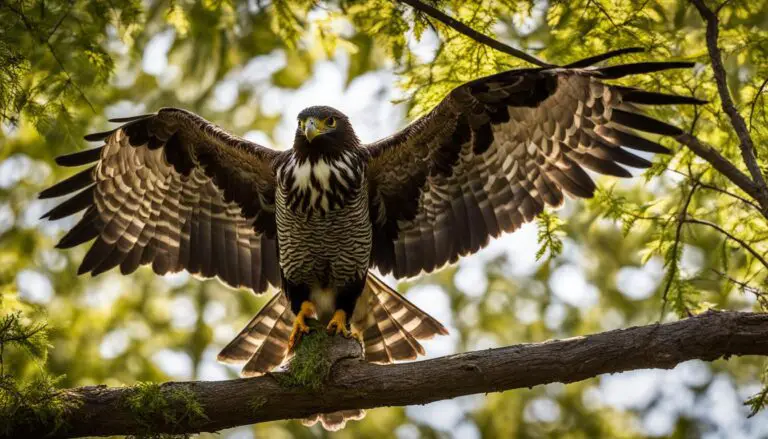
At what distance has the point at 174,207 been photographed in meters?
7.93

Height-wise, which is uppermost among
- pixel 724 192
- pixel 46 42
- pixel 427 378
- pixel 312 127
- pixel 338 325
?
pixel 46 42

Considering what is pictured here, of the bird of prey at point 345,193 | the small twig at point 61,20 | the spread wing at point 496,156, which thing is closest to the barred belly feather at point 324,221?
the bird of prey at point 345,193

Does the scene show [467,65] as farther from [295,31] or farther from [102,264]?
[102,264]

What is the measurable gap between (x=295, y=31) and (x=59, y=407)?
3437 millimetres

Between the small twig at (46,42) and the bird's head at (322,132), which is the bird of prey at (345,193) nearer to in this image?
the bird's head at (322,132)

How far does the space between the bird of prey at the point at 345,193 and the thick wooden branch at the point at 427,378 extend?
3.15 ft

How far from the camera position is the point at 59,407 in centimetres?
547

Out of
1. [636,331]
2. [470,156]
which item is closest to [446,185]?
[470,156]

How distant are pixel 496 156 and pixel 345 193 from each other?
1.19 m

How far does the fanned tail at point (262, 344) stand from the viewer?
748cm

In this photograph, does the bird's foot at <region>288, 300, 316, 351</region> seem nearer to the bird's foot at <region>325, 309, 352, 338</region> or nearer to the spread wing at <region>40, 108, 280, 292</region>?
the bird's foot at <region>325, 309, 352, 338</region>

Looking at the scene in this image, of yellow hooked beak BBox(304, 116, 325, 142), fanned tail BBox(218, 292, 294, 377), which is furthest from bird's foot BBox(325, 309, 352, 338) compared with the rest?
yellow hooked beak BBox(304, 116, 325, 142)

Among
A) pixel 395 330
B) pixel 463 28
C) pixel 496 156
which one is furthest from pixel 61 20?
pixel 395 330

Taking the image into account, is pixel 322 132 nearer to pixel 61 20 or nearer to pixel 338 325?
pixel 338 325
